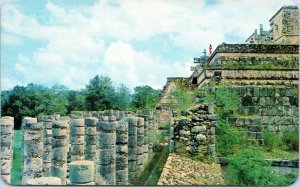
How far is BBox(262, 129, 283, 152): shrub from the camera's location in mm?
8680

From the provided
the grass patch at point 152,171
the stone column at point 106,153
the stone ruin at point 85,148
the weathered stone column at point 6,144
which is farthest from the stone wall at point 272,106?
the weathered stone column at point 6,144

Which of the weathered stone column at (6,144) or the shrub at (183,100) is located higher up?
the shrub at (183,100)

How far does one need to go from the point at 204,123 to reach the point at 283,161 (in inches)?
52.7

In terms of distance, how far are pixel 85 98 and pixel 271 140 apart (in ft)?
49.3

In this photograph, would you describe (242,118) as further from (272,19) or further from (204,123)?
(272,19)

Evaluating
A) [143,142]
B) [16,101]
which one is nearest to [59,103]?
[16,101]

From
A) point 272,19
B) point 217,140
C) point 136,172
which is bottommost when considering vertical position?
point 136,172

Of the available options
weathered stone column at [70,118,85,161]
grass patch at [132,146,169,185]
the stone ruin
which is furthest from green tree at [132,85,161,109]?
weathered stone column at [70,118,85,161]

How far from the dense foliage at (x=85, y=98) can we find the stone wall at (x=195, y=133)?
11732mm

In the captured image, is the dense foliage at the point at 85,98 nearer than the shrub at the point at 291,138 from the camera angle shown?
No

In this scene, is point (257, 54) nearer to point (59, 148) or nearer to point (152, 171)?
point (152, 171)

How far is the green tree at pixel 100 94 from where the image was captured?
22.9 metres

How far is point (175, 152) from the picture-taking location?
7492 millimetres

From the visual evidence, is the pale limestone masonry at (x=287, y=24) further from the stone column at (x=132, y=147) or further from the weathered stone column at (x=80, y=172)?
the weathered stone column at (x=80, y=172)
